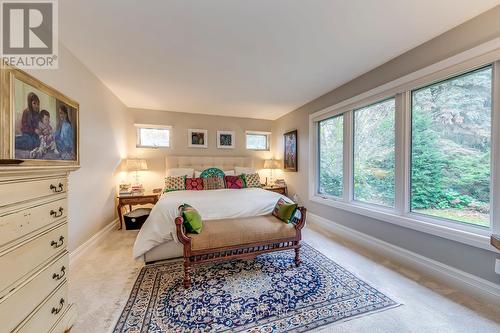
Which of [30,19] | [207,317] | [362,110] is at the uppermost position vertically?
[30,19]

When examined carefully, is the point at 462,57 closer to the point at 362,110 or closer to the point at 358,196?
the point at 362,110

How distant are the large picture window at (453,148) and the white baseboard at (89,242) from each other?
161 inches

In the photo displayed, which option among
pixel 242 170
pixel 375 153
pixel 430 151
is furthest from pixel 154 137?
pixel 430 151

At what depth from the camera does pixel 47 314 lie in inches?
42.7

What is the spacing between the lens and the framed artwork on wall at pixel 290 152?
455cm

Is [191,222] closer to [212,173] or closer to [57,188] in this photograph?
[57,188]

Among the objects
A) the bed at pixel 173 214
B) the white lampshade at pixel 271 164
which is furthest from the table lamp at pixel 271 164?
the bed at pixel 173 214

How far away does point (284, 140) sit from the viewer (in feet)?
16.4

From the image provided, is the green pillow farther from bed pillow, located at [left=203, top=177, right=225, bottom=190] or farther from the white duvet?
bed pillow, located at [left=203, top=177, right=225, bottom=190]

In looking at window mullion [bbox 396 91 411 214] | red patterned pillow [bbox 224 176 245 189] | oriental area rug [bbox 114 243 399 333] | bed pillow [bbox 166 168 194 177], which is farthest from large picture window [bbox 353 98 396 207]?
bed pillow [bbox 166 168 194 177]

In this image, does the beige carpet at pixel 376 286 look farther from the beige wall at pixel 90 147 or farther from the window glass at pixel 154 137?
the window glass at pixel 154 137

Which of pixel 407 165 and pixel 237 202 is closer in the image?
pixel 407 165

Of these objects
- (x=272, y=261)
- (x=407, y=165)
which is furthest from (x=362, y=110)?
(x=272, y=261)

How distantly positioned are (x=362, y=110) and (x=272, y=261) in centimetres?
260
